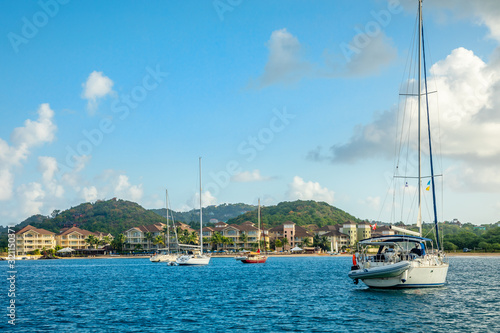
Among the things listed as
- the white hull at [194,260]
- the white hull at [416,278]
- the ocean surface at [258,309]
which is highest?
the white hull at [416,278]

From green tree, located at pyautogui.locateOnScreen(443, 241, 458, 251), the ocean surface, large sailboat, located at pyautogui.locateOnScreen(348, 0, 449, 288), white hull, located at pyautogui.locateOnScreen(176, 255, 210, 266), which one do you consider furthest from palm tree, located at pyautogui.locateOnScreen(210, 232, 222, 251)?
large sailboat, located at pyautogui.locateOnScreen(348, 0, 449, 288)

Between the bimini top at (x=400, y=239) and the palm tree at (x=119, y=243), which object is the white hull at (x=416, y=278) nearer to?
the bimini top at (x=400, y=239)

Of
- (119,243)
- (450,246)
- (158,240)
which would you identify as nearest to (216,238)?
(158,240)

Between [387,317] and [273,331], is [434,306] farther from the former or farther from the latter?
[273,331]

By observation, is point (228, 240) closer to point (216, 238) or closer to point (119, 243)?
point (216, 238)

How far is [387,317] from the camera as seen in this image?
107 ft

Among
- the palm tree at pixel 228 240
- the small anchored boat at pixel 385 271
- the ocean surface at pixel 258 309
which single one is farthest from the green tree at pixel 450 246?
the small anchored boat at pixel 385 271

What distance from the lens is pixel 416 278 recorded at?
A: 4334cm

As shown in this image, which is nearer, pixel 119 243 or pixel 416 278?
pixel 416 278

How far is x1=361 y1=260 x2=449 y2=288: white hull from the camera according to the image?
42844mm

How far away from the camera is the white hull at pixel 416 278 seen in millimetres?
42844

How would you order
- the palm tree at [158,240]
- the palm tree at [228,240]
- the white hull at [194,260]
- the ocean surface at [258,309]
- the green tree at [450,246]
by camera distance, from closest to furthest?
the ocean surface at [258,309]
the white hull at [194,260]
the green tree at [450,246]
the palm tree at [158,240]
the palm tree at [228,240]

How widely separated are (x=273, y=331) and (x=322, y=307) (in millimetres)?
10125

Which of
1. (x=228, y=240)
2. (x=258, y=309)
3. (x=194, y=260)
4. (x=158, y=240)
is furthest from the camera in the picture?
(x=228, y=240)
